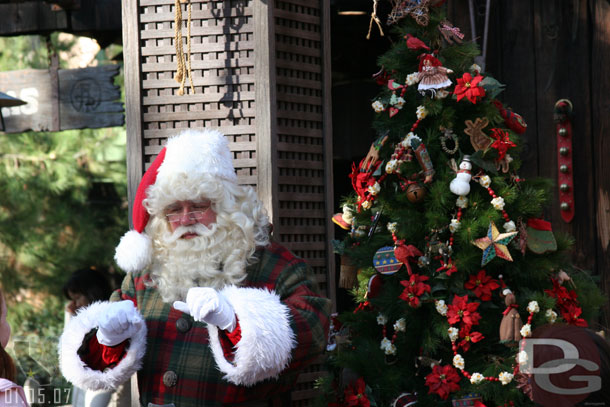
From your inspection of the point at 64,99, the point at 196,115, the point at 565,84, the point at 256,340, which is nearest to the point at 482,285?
the point at 256,340

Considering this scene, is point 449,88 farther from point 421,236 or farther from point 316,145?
point 316,145

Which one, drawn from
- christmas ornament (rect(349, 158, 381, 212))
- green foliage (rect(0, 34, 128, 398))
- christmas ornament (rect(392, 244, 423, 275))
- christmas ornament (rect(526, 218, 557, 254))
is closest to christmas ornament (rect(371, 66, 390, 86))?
christmas ornament (rect(349, 158, 381, 212))

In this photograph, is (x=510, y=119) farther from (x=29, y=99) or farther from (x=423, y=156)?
(x=29, y=99)

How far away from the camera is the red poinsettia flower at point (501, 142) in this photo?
299 centimetres

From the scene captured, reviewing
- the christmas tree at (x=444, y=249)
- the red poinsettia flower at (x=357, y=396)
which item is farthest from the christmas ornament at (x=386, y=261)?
the red poinsettia flower at (x=357, y=396)

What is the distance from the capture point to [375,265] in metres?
3.06

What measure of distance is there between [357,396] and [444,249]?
60 centimetres

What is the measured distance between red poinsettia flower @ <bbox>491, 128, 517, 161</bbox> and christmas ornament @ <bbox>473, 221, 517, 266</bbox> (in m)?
0.27

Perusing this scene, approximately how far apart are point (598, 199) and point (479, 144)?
4.89 ft

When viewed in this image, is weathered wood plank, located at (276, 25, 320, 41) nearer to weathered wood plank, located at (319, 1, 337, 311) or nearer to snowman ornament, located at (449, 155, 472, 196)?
weathered wood plank, located at (319, 1, 337, 311)

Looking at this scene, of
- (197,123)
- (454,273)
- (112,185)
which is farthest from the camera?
(112,185)

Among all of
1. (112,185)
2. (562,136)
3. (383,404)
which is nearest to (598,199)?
(562,136)

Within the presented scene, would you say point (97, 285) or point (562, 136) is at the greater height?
point (562, 136)

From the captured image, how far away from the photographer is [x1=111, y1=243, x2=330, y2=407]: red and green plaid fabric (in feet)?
9.13
